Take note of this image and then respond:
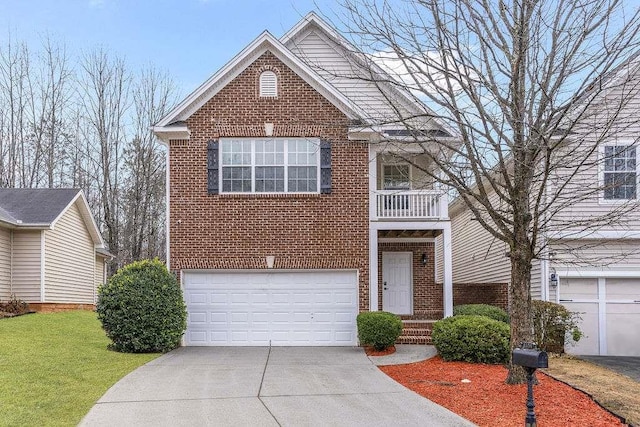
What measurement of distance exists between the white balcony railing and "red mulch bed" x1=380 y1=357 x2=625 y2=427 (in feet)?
17.2

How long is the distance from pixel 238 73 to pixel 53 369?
8644 mm

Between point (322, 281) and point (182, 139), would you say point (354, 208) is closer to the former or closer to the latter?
point (322, 281)

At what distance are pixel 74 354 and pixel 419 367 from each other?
6998mm

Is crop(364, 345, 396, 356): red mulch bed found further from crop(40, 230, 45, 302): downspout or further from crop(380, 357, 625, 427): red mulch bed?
crop(40, 230, 45, 302): downspout

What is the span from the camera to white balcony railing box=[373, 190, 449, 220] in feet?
52.7

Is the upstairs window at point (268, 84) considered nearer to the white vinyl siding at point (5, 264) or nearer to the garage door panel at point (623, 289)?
the garage door panel at point (623, 289)

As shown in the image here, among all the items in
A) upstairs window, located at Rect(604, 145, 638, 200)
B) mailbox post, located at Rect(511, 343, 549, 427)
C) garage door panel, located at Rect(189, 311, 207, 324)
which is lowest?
garage door panel, located at Rect(189, 311, 207, 324)

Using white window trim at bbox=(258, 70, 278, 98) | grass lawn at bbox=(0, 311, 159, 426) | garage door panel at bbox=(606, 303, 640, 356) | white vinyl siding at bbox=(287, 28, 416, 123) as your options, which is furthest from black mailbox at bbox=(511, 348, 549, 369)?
white vinyl siding at bbox=(287, 28, 416, 123)

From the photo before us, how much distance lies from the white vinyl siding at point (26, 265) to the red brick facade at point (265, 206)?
7.71m

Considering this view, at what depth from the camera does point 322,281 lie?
1559 centimetres

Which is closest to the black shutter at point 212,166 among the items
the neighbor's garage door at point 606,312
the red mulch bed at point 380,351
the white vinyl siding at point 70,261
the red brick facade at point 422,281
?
the red brick facade at point 422,281

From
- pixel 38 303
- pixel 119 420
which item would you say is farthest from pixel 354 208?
pixel 38 303

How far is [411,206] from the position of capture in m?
16.2

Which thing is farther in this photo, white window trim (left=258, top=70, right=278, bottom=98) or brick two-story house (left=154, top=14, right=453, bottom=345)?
white window trim (left=258, top=70, right=278, bottom=98)
